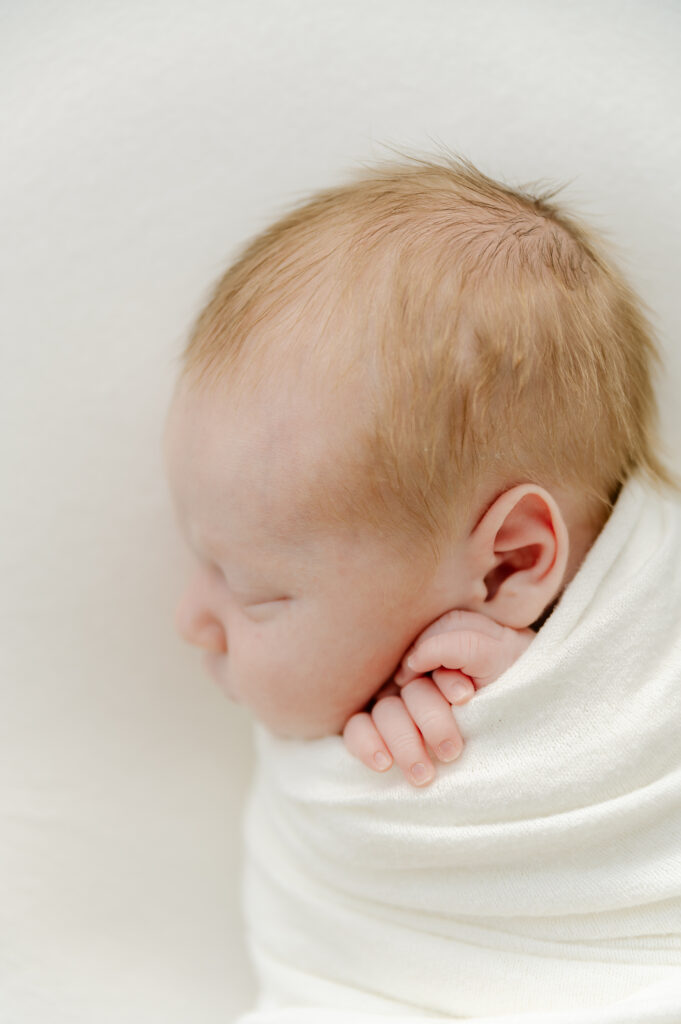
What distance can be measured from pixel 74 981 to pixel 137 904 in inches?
6.1

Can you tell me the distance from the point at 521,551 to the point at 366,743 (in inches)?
10.2

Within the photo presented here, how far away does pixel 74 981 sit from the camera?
4.24ft

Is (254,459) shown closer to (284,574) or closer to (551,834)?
(284,574)

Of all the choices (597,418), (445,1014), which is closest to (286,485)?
(597,418)

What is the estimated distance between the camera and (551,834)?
1047 millimetres

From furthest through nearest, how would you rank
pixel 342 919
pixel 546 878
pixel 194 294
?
pixel 194 294
pixel 342 919
pixel 546 878

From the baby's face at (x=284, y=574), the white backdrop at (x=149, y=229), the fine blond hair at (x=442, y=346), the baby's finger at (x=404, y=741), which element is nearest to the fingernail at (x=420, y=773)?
the baby's finger at (x=404, y=741)

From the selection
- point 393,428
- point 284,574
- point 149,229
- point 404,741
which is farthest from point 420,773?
point 149,229

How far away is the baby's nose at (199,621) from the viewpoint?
1.22m

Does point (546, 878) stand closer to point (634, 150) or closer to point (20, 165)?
point (634, 150)

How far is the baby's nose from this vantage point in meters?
1.22

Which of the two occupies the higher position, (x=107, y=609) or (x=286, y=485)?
(x=286, y=485)

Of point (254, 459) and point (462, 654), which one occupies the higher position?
point (254, 459)

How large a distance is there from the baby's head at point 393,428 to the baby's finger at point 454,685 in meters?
0.05
